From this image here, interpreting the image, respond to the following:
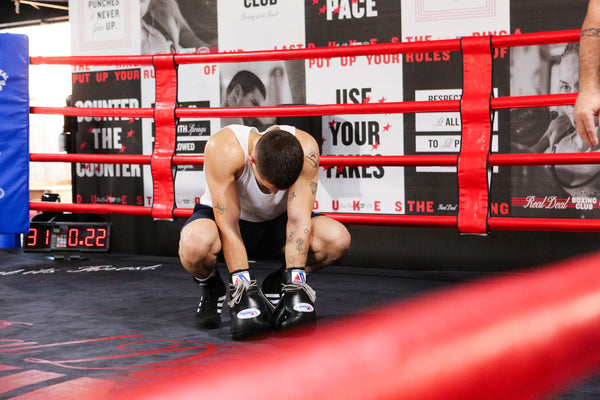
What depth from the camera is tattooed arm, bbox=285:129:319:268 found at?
8.08ft

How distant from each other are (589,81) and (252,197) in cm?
128

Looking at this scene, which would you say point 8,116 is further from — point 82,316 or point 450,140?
point 450,140

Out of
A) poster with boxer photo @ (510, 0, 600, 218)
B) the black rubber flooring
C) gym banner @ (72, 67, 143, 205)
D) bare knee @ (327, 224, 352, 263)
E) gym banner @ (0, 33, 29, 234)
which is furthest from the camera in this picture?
gym banner @ (72, 67, 143, 205)

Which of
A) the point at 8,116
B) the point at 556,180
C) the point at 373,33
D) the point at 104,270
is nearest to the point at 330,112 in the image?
the point at 373,33

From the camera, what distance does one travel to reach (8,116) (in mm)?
4156

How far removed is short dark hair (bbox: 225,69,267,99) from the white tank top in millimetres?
1852

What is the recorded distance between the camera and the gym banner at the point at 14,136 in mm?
4125

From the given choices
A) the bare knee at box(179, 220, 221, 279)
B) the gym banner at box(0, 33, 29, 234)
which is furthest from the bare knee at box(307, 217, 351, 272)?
the gym banner at box(0, 33, 29, 234)

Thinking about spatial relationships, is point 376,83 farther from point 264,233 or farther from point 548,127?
point 264,233

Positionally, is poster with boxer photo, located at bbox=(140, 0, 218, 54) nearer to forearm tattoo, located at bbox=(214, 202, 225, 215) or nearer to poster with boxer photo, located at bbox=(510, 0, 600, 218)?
poster with boxer photo, located at bbox=(510, 0, 600, 218)

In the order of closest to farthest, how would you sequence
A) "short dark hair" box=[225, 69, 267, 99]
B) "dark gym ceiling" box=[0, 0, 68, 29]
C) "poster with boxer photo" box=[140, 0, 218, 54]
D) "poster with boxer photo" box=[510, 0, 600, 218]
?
"poster with boxer photo" box=[510, 0, 600, 218] → "short dark hair" box=[225, 69, 267, 99] → "poster with boxer photo" box=[140, 0, 218, 54] → "dark gym ceiling" box=[0, 0, 68, 29]

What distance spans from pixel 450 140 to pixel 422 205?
1.33 feet

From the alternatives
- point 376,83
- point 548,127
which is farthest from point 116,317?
point 548,127

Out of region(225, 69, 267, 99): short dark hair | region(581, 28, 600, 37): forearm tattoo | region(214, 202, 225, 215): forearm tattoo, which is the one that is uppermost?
region(225, 69, 267, 99): short dark hair
